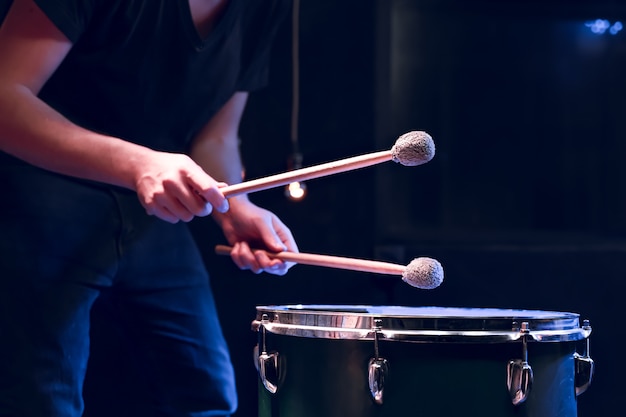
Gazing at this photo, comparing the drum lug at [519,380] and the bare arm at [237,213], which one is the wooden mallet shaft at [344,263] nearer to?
the bare arm at [237,213]

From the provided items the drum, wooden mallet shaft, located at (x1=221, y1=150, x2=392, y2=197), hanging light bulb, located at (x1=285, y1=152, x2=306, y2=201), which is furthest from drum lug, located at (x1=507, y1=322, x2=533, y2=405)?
hanging light bulb, located at (x1=285, y1=152, x2=306, y2=201)

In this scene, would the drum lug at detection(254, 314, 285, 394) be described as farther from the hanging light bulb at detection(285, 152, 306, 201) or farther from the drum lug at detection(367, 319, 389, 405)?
the hanging light bulb at detection(285, 152, 306, 201)

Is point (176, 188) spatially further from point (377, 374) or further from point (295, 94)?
point (295, 94)

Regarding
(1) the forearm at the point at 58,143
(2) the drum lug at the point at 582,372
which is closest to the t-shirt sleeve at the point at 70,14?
(1) the forearm at the point at 58,143

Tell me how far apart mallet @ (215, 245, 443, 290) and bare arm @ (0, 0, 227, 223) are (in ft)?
0.98

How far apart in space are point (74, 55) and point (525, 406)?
3.75ft

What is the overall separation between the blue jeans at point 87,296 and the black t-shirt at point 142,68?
167 millimetres

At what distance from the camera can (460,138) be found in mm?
2807

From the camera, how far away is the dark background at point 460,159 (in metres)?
2.38

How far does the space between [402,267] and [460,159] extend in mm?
1178

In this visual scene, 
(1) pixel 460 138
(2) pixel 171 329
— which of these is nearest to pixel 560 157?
(1) pixel 460 138

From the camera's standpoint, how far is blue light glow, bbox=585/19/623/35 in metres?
2.53

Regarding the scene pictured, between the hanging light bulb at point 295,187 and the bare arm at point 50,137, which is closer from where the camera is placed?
the bare arm at point 50,137

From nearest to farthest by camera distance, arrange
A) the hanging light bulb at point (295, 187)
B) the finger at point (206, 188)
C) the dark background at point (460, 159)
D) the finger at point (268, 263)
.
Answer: the finger at point (206, 188) < the finger at point (268, 263) < the hanging light bulb at point (295, 187) < the dark background at point (460, 159)
